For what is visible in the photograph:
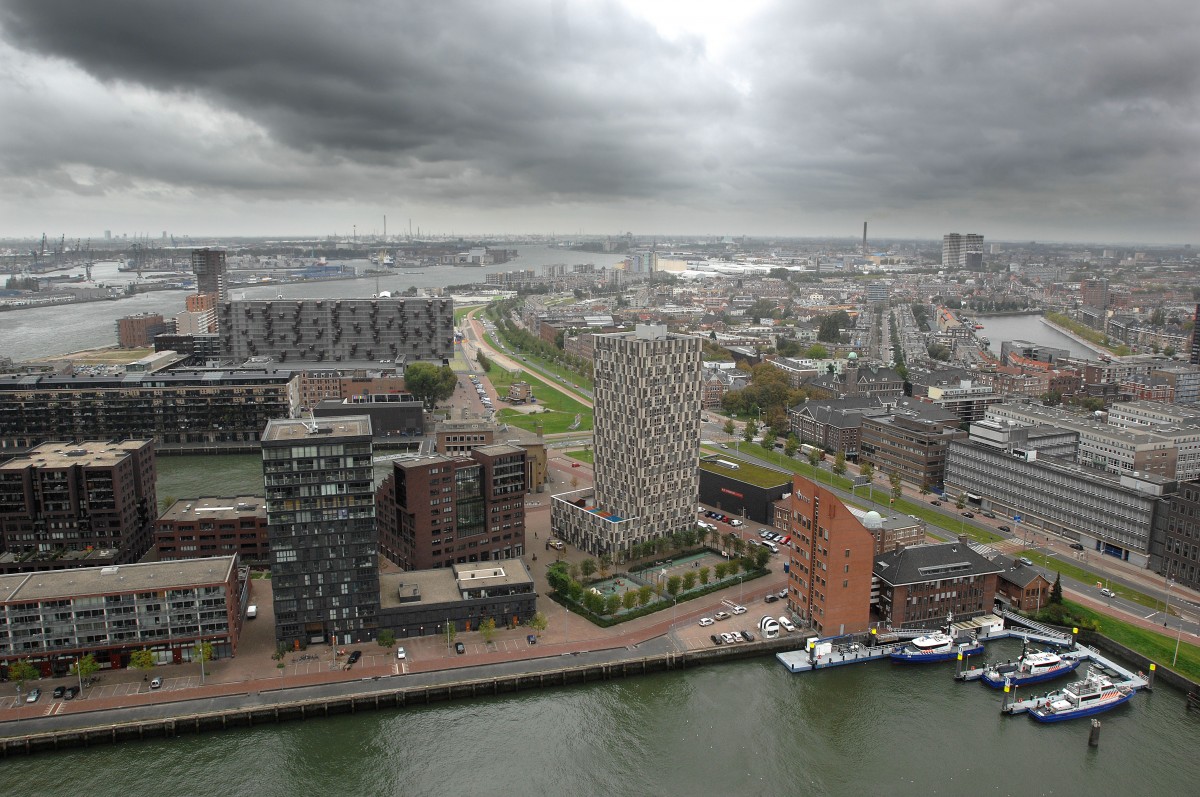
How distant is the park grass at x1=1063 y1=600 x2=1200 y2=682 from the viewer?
107 ft

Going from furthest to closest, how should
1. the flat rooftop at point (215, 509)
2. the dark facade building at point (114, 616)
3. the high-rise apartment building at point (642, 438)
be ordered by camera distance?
the high-rise apartment building at point (642, 438) → the flat rooftop at point (215, 509) → the dark facade building at point (114, 616)

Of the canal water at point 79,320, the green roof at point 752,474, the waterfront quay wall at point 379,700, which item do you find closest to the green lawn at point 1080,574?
the green roof at point 752,474

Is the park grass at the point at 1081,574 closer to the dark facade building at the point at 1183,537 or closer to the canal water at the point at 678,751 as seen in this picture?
the dark facade building at the point at 1183,537

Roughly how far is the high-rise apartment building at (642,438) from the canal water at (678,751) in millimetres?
12810

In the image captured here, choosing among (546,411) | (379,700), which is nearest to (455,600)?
(379,700)

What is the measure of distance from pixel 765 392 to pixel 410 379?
33013 mm

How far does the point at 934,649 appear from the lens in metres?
34.2

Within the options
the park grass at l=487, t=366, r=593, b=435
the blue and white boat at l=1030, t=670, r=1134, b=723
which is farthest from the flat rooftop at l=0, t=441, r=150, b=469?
the blue and white boat at l=1030, t=670, r=1134, b=723

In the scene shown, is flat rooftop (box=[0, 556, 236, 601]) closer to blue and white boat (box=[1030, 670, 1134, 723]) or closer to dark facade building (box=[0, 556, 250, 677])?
dark facade building (box=[0, 556, 250, 677])

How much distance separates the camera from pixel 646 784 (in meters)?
26.8

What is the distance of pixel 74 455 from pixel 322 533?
19054 mm

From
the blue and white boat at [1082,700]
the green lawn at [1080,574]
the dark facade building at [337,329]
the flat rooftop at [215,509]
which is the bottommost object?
the blue and white boat at [1082,700]

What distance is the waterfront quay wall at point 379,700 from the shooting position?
27.9m

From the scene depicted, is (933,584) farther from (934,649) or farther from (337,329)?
(337,329)
